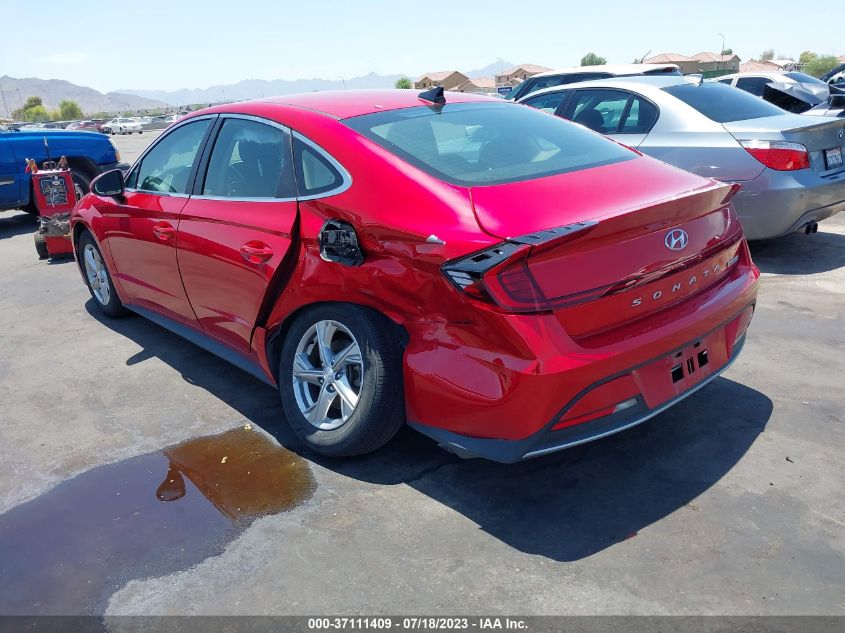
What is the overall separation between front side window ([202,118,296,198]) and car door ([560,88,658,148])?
3597mm

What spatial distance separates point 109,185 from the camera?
4805 mm

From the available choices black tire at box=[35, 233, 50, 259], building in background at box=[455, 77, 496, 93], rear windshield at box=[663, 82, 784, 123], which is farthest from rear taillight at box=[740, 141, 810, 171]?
building in background at box=[455, 77, 496, 93]

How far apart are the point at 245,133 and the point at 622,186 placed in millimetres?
2065

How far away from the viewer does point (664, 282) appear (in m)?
2.87

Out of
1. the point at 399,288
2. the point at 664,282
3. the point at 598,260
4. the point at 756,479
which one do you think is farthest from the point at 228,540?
the point at 756,479

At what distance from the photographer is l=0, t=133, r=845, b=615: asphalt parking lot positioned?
2502 millimetres

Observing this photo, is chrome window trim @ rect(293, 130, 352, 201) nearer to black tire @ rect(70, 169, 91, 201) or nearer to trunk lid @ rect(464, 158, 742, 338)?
trunk lid @ rect(464, 158, 742, 338)

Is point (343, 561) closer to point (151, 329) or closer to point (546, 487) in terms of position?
point (546, 487)

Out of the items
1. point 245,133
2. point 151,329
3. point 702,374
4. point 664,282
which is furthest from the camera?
point 151,329

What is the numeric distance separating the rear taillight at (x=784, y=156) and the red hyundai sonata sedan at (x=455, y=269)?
2737 millimetres

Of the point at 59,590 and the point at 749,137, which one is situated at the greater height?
the point at 749,137

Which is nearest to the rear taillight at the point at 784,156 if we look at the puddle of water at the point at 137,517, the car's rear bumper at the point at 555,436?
the car's rear bumper at the point at 555,436

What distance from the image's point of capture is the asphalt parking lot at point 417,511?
2.50 metres

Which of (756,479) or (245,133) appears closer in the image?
(756,479)
